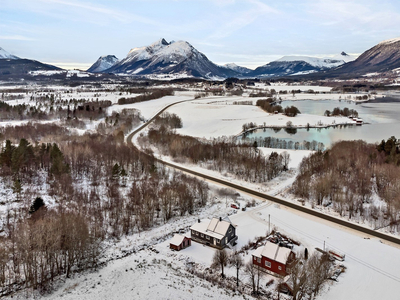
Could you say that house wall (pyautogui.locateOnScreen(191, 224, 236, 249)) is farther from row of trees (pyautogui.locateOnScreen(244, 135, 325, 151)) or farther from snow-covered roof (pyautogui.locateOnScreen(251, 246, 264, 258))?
row of trees (pyautogui.locateOnScreen(244, 135, 325, 151))

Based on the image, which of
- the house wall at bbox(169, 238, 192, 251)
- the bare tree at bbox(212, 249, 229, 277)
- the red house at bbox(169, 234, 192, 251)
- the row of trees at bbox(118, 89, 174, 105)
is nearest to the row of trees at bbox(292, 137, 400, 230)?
the bare tree at bbox(212, 249, 229, 277)

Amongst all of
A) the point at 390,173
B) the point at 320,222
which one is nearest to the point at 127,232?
the point at 320,222

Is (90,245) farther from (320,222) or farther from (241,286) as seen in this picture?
(320,222)

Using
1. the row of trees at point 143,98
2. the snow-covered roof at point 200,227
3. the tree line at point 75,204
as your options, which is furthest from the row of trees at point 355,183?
the row of trees at point 143,98

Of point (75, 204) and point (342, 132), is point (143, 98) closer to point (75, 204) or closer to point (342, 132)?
point (342, 132)

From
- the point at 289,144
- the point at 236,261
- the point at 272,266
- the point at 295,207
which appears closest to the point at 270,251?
the point at 272,266

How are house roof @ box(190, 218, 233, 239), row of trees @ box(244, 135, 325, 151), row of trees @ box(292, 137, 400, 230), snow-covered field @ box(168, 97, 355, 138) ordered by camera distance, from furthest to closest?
snow-covered field @ box(168, 97, 355, 138)
row of trees @ box(244, 135, 325, 151)
row of trees @ box(292, 137, 400, 230)
house roof @ box(190, 218, 233, 239)
